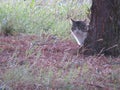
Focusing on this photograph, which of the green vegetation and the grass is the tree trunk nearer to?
the grass

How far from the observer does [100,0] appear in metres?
6.09

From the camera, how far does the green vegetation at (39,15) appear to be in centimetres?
815

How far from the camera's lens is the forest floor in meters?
4.80

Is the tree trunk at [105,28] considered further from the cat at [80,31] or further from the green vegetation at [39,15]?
the green vegetation at [39,15]

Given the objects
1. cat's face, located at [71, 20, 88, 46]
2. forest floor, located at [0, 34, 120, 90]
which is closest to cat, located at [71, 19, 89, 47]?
cat's face, located at [71, 20, 88, 46]

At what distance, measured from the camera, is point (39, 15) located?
9.17 meters

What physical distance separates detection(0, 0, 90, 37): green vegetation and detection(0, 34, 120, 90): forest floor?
88 cm

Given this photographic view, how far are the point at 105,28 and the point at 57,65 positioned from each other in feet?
3.18

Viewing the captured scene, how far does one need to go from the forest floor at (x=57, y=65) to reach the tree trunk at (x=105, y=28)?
15 cm

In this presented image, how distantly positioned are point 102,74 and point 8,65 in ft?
3.60

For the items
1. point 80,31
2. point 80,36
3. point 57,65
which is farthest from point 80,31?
point 57,65

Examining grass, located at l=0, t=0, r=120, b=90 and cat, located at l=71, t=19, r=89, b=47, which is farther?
cat, located at l=71, t=19, r=89, b=47

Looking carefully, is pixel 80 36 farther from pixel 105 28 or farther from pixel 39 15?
pixel 39 15

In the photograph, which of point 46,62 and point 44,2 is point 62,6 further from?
point 46,62
